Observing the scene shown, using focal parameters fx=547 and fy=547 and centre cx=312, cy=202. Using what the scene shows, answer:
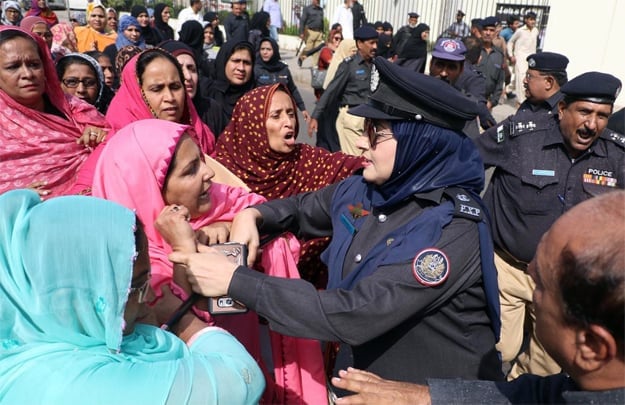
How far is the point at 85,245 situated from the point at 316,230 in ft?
4.15

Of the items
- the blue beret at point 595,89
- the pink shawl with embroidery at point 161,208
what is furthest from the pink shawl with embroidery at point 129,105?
the blue beret at point 595,89

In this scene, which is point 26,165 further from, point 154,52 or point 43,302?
point 43,302

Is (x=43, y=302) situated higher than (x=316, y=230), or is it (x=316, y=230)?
(x=43, y=302)

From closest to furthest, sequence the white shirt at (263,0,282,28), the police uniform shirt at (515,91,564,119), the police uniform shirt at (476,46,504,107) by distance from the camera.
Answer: the police uniform shirt at (515,91,564,119), the police uniform shirt at (476,46,504,107), the white shirt at (263,0,282,28)

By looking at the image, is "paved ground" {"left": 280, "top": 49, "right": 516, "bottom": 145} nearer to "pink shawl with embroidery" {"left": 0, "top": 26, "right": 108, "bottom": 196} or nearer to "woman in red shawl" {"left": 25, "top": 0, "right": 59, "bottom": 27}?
"woman in red shawl" {"left": 25, "top": 0, "right": 59, "bottom": 27}

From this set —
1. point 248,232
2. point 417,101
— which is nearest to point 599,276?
point 417,101

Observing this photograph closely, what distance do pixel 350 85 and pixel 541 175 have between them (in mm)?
3368

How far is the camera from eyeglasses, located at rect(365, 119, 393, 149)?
1830 millimetres

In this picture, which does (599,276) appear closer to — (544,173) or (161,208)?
(161,208)

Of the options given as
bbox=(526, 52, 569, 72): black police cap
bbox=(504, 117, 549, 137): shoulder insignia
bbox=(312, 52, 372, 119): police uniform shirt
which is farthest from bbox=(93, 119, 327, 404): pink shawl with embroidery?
bbox=(312, 52, 372, 119): police uniform shirt

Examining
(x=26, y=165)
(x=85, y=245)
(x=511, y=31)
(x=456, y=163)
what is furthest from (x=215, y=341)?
(x=511, y=31)

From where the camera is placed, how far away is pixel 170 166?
189 centimetres

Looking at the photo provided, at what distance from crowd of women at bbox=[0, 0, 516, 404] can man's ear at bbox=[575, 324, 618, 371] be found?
537mm

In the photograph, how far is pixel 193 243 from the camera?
66.1 inches
